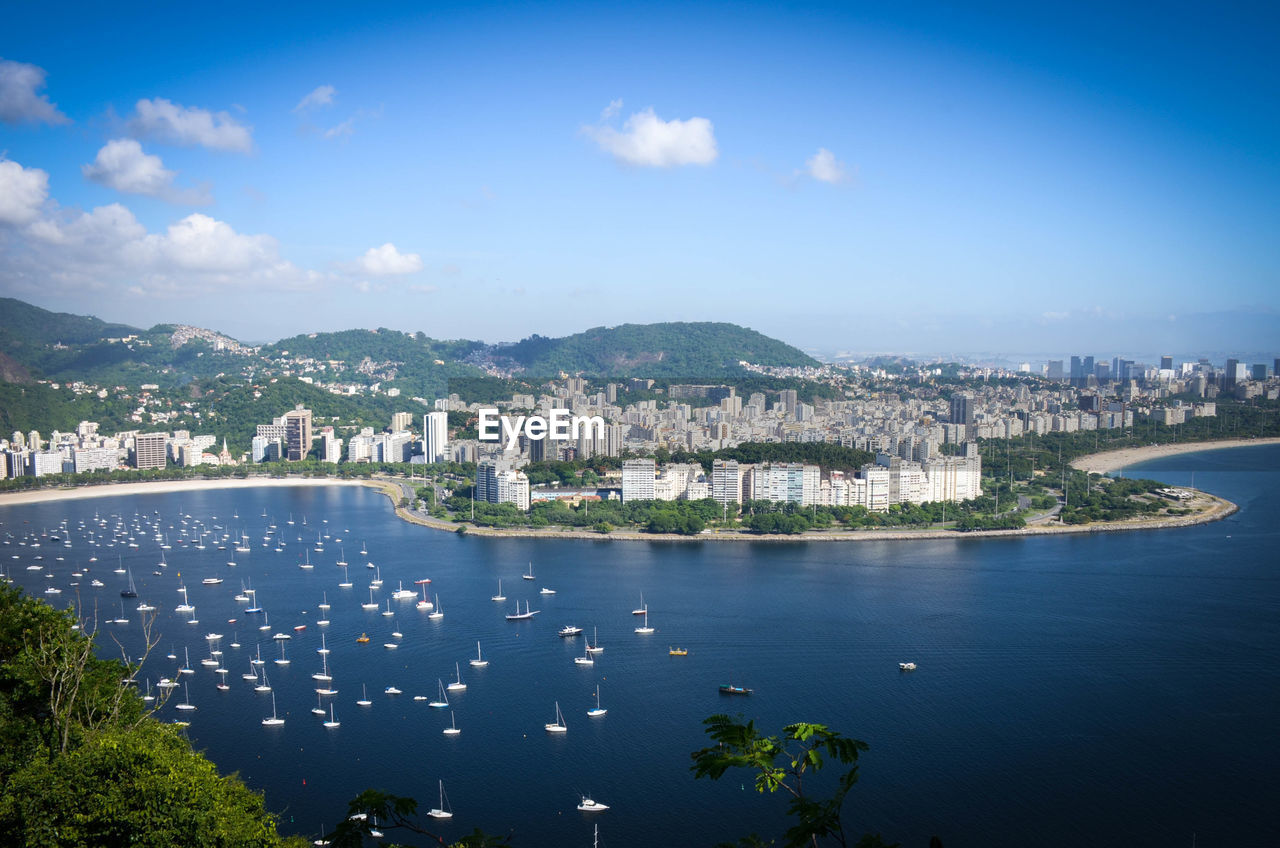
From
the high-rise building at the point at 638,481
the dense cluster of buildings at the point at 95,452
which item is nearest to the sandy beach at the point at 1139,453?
the high-rise building at the point at 638,481

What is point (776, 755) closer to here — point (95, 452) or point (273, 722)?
point (273, 722)

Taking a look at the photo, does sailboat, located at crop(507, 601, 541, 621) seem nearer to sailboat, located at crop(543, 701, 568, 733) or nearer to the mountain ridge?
sailboat, located at crop(543, 701, 568, 733)

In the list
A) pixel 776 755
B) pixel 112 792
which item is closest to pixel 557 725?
pixel 112 792

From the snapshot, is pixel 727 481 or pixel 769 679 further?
pixel 727 481

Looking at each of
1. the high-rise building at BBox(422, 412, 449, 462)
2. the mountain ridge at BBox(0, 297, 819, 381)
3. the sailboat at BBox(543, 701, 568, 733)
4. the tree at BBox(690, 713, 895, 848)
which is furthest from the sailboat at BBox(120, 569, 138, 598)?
the mountain ridge at BBox(0, 297, 819, 381)

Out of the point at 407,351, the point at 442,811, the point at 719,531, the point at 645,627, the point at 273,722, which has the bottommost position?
the point at 442,811

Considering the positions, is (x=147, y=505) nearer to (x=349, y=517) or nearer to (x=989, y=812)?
(x=349, y=517)
